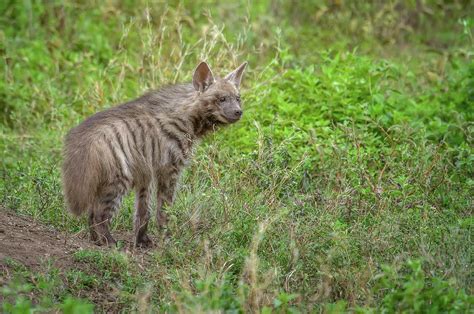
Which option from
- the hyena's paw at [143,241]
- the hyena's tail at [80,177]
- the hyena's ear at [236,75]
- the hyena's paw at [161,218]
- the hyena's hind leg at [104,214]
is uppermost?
the hyena's ear at [236,75]

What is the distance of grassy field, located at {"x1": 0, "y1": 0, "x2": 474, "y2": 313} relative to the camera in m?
5.27

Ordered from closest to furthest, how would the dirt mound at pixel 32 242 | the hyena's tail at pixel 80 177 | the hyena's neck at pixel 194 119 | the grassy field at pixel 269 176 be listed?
1. the grassy field at pixel 269 176
2. the dirt mound at pixel 32 242
3. the hyena's tail at pixel 80 177
4. the hyena's neck at pixel 194 119

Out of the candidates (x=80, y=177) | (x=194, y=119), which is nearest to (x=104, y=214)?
(x=80, y=177)

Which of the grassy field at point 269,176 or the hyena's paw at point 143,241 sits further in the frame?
the hyena's paw at point 143,241

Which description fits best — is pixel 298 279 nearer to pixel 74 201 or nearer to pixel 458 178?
pixel 74 201

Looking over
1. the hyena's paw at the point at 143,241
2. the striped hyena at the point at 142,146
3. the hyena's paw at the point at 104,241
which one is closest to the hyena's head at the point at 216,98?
the striped hyena at the point at 142,146

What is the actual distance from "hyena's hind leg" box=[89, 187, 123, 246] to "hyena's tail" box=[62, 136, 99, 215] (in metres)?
0.07

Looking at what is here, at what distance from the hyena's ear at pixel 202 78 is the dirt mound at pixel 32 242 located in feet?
5.19

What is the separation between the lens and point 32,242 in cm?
603

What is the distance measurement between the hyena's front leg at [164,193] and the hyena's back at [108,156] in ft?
0.45

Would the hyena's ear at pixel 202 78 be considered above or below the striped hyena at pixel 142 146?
above

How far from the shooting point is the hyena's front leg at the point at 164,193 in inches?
276

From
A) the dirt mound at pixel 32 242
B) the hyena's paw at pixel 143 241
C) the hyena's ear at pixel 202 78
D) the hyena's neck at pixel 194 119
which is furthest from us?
the hyena's ear at pixel 202 78

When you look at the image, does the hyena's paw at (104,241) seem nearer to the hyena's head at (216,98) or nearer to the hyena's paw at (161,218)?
the hyena's paw at (161,218)
